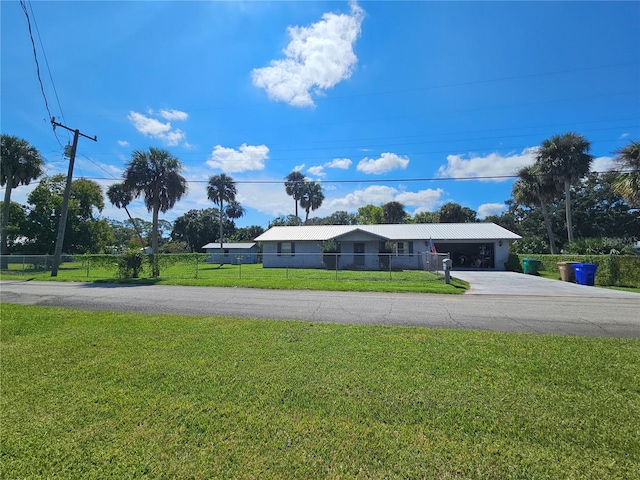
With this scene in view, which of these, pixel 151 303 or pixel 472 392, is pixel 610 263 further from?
pixel 151 303

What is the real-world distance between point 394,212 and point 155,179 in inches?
1668

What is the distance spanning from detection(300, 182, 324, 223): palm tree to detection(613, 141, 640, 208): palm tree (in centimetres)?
3632

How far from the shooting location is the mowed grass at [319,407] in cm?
241

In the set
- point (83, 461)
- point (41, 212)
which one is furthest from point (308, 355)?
point (41, 212)

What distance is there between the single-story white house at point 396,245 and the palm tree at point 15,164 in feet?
76.3

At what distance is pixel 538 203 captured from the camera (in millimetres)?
30672

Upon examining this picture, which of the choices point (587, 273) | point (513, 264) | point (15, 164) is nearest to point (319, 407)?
point (587, 273)

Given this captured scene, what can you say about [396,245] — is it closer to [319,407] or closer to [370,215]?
[319,407]

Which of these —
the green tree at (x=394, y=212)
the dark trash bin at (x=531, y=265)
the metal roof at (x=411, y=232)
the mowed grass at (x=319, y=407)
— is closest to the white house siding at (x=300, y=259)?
the metal roof at (x=411, y=232)

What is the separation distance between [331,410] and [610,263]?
19.7 meters

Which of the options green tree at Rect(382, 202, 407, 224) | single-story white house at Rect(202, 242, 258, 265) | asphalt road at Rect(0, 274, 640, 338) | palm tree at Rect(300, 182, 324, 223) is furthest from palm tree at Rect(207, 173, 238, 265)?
asphalt road at Rect(0, 274, 640, 338)

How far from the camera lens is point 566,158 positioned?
26.9 metres

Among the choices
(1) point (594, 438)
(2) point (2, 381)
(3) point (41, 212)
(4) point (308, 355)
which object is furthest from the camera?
(3) point (41, 212)

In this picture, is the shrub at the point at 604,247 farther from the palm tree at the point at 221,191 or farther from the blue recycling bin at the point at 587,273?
the palm tree at the point at 221,191
